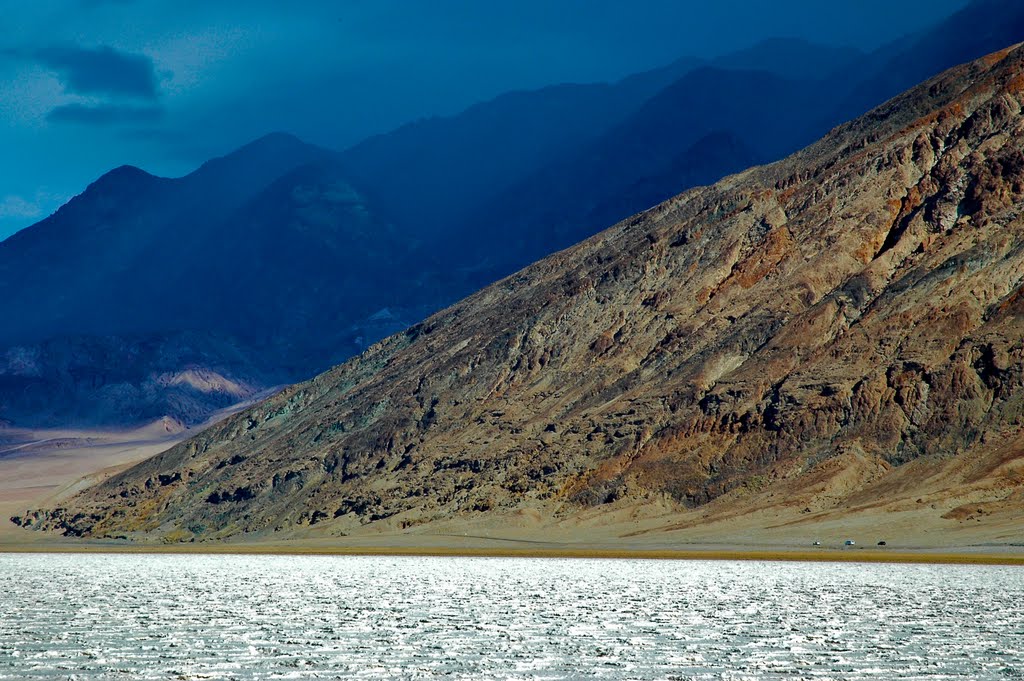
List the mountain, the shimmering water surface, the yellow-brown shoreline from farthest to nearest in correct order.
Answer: the mountain < the yellow-brown shoreline < the shimmering water surface

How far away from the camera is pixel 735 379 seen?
5536 inches

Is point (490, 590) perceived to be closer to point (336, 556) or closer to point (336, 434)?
point (336, 556)

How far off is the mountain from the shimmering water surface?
1674 inches

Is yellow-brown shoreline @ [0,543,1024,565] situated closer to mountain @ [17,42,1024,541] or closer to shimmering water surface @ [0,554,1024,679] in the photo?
shimmering water surface @ [0,554,1024,679]

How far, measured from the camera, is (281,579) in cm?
7912

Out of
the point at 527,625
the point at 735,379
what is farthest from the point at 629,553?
the point at 527,625

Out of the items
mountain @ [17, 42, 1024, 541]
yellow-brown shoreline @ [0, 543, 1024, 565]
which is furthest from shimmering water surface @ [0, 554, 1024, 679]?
mountain @ [17, 42, 1024, 541]

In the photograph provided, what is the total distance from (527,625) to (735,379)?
96617mm

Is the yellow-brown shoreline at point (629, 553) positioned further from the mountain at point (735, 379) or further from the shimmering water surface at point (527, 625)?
the mountain at point (735, 379)

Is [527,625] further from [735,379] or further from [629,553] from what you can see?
[735,379]

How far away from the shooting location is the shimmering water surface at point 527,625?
3569 centimetres

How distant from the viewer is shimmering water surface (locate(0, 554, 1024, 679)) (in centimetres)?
3569

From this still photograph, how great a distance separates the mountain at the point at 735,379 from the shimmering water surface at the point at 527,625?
1674 inches

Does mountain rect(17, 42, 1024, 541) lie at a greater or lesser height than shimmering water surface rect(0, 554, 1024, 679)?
greater
